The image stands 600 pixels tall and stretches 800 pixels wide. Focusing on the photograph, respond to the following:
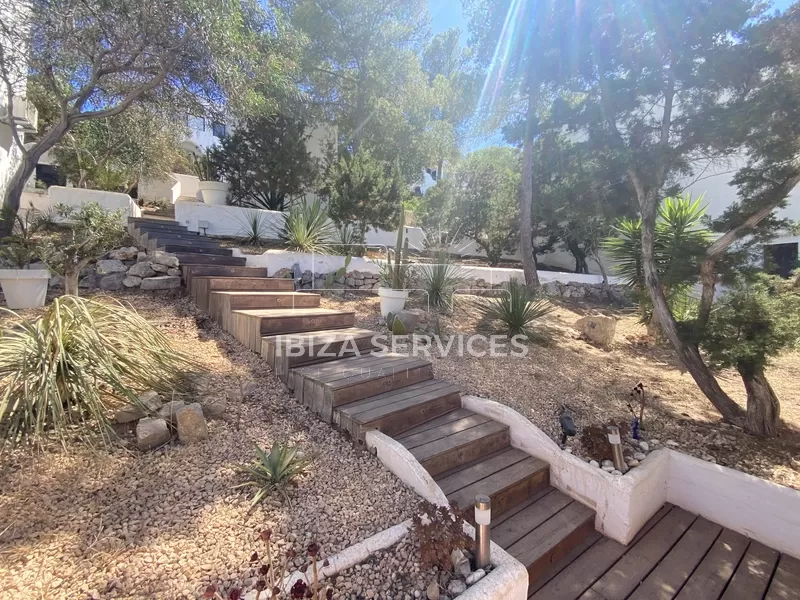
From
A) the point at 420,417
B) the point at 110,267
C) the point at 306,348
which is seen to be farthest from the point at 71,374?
the point at 110,267

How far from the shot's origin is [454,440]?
2623 mm

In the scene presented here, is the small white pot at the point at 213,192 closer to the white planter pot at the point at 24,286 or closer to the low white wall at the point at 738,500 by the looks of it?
the white planter pot at the point at 24,286

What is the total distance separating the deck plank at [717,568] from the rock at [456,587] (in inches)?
54.1

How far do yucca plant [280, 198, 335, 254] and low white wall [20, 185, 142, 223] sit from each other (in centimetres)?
290

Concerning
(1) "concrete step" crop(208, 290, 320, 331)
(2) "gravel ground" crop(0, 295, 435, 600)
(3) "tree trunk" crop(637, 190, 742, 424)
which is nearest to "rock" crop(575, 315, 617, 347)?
(3) "tree trunk" crop(637, 190, 742, 424)

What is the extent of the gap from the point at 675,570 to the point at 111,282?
20.1 feet

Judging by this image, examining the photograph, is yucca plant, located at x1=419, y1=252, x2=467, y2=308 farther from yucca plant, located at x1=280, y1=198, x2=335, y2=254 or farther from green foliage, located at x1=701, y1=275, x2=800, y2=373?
green foliage, located at x1=701, y1=275, x2=800, y2=373

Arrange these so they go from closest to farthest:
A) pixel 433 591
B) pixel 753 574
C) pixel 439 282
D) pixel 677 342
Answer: pixel 433 591 < pixel 753 574 < pixel 677 342 < pixel 439 282

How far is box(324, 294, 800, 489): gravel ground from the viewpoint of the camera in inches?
114

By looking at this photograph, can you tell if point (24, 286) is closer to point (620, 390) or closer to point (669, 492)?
point (669, 492)

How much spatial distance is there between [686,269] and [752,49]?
1.83 meters

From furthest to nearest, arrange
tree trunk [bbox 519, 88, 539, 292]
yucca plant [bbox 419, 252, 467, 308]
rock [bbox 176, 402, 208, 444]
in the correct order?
tree trunk [bbox 519, 88, 539, 292], yucca plant [bbox 419, 252, 467, 308], rock [bbox 176, 402, 208, 444]

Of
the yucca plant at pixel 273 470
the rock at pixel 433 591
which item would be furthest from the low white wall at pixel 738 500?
the yucca plant at pixel 273 470

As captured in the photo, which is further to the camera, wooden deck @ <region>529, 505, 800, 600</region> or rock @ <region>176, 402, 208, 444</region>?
rock @ <region>176, 402, 208, 444</region>
